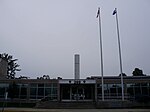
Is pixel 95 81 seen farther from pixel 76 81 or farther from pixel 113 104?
pixel 113 104

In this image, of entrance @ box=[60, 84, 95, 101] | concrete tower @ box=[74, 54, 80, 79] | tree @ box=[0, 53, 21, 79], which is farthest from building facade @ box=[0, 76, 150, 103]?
tree @ box=[0, 53, 21, 79]

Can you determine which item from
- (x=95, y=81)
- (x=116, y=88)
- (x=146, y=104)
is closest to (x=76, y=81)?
(x=95, y=81)

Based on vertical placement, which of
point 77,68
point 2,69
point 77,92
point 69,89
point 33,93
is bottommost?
point 33,93

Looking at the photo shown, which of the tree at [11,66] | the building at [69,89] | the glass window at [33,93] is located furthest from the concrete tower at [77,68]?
the tree at [11,66]

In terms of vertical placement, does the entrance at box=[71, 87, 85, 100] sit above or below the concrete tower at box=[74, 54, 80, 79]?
below

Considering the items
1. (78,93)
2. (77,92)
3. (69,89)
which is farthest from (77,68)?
(78,93)

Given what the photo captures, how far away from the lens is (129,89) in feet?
147

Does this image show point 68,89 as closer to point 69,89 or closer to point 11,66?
point 69,89

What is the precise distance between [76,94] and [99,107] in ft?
42.3

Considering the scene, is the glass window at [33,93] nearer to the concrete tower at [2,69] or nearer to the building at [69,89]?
the building at [69,89]

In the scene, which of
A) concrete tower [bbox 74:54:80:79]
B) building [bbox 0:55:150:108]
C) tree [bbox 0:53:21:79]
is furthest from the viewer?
tree [bbox 0:53:21:79]

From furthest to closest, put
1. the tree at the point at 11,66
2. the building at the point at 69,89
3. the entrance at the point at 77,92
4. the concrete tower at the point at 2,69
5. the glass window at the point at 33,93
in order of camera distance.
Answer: the tree at the point at 11,66 < the concrete tower at the point at 2,69 < the entrance at the point at 77,92 < the glass window at the point at 33,93 < the building at the point at 69,89

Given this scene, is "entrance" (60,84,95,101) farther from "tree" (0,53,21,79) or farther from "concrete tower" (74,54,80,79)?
"tree" (0,53,21,79)

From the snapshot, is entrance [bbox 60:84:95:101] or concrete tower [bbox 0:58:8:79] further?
concrete tower [bbox 0:58:8:79]
